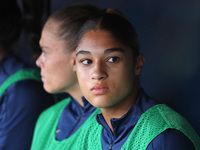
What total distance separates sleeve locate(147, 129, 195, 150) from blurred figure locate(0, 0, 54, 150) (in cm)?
85

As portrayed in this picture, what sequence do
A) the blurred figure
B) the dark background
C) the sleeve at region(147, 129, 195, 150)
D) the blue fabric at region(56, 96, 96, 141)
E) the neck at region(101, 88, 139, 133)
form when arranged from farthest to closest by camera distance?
the blurred figure, the blue fabric at region(56, 96, 96, 141), the dark background, the neck at region(101, 88, 139, 133), the sleeve at region(147, 129, 195, 150)

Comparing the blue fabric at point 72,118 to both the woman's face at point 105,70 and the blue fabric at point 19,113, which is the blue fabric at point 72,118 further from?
the woman's face at point 105,70

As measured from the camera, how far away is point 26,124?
1608 mm

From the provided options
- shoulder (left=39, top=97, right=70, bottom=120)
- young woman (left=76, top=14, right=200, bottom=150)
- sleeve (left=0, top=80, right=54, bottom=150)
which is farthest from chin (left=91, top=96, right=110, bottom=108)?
sleeve (left=0, top=80, right=54, bottom=150)

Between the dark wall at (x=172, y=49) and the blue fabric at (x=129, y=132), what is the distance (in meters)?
0.29

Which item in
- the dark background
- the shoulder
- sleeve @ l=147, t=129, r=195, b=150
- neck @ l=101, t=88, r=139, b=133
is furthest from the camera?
the shoulder

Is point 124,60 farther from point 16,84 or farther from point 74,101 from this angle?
point 16,84

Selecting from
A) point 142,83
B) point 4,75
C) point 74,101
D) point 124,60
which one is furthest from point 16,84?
point 124,60

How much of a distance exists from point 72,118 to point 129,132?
44 centimetres

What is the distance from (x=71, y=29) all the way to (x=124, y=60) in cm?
44

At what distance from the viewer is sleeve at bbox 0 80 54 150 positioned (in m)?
1.58

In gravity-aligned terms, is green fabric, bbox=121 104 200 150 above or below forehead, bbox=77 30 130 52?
below

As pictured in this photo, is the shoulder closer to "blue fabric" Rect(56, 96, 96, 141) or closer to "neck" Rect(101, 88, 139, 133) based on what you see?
"blue fabric" Rect(56, 96, 96, 141)

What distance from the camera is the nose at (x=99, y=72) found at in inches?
36.2
